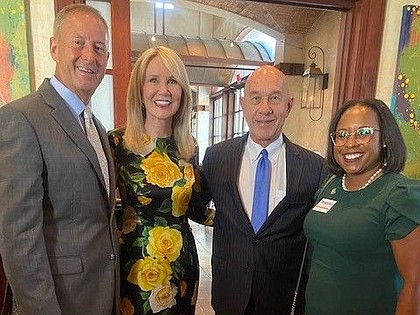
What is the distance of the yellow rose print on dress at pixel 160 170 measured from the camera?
1.49m

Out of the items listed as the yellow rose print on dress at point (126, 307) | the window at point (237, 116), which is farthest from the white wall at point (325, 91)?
the yellow rose print on dress at point (126, 307)

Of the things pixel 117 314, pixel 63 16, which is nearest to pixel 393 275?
pixel 117 314

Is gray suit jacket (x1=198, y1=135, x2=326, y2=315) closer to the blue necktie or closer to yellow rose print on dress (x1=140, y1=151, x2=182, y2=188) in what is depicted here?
the blue necktie

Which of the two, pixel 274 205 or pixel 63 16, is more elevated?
pixel 63 16

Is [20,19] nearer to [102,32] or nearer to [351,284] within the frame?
[102,32]

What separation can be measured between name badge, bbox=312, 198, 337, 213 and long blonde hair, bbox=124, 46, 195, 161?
618 mm

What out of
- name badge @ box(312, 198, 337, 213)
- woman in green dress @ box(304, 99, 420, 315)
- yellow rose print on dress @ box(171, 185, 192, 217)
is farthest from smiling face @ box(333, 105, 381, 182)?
yellow rose print on dress @ box(171, 185, 192, 217)

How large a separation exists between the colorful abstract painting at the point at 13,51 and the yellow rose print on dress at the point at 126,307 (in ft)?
4.17

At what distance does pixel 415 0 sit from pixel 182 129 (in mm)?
1817

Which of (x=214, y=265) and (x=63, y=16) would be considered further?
(x=214, y=265)

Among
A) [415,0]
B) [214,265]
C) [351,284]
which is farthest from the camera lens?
[415,0]

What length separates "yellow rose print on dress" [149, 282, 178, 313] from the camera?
147 centimetres

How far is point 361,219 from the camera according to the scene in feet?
3.69

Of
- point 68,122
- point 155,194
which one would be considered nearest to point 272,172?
point 155,194
